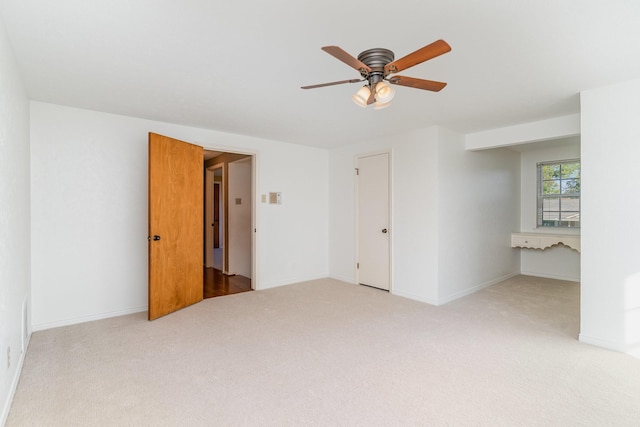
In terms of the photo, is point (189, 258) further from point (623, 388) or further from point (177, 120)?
point (623, 388)

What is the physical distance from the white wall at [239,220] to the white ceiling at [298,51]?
2375 millimetres

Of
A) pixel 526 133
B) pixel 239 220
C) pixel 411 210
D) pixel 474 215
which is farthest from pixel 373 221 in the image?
pixel 239 220

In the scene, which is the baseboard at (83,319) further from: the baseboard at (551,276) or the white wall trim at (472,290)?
the baseboard at (551,276)

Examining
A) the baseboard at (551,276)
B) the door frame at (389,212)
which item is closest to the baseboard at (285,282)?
the door frame at (389,212)

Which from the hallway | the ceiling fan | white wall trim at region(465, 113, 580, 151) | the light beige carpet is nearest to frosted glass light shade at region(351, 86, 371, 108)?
the ceiling fan

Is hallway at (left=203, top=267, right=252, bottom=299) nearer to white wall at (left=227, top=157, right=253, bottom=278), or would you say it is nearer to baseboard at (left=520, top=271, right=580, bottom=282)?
white wall at (left=227, top=157, right=253, bottom=278)

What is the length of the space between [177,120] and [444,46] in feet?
10.7

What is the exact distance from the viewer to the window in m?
5.48

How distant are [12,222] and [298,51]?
227 cm

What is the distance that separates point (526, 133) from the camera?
Answer: 4059 mm

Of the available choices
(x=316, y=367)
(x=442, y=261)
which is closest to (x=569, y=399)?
(x=316, y=367)

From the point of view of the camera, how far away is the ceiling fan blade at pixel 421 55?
155 cm

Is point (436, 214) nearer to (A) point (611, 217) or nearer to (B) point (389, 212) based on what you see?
(B) point (389, 212)

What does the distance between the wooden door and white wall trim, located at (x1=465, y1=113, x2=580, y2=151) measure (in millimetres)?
3732
